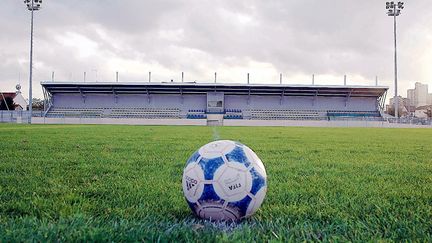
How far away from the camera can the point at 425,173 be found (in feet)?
16.9

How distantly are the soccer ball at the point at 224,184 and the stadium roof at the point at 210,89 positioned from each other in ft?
132

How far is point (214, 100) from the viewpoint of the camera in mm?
44344

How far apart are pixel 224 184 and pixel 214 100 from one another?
4192cm

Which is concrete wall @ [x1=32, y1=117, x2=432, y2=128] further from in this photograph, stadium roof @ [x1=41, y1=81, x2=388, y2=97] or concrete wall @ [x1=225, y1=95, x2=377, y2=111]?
concrete wall @ [x1=225, y1=95, x2=377, y2=111]

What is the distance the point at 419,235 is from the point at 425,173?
3225 millimetres

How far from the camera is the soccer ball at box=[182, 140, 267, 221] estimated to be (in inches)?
99.7

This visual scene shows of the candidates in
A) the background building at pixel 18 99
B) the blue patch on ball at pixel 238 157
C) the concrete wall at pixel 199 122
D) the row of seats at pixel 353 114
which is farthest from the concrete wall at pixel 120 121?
the background building at pixel 18 99

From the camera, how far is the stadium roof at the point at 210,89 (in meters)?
43.0

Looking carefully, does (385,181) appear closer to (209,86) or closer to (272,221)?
(272,221)

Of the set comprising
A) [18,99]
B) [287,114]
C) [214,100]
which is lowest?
[287,114]

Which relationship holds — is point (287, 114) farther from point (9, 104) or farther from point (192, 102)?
point (9, 104)

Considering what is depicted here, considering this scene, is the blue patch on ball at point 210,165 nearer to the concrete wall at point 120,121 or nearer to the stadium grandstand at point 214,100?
the concrete wall at point 120,121

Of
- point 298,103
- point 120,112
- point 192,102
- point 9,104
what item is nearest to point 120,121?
point 120,112

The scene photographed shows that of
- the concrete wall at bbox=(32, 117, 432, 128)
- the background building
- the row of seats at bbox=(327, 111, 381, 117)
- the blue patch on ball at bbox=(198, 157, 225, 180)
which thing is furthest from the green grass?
the background building
